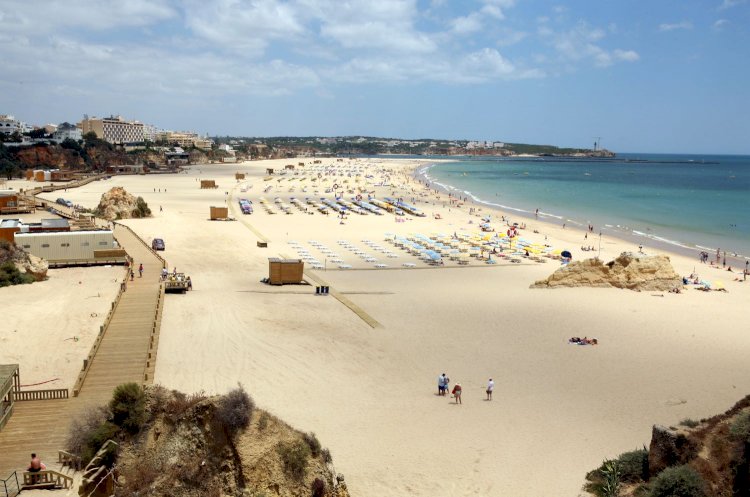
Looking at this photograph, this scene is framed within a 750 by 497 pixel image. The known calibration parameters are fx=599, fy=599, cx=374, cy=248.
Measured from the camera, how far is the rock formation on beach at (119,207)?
132 ft

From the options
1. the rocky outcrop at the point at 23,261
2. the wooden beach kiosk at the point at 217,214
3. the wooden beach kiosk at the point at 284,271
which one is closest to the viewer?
the rocky outcrop at the point at 23,261

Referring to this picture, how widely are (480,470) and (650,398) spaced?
5.89 meters

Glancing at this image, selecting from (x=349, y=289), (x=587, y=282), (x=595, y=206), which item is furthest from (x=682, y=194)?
(x=349, y=289)

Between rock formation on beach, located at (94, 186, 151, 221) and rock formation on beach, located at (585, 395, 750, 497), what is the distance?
3698 cm

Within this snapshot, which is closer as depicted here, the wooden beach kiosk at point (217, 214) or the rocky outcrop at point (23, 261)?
the rocky outcrop at point (23, 261)

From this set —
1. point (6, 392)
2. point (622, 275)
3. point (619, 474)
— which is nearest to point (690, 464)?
point (619, 474)

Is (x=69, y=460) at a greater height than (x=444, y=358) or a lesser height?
greater

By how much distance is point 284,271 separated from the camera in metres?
24.5

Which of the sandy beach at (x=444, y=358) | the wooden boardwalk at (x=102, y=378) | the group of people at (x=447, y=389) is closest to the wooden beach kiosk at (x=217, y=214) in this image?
the sandy beach at (x=444, y=358)

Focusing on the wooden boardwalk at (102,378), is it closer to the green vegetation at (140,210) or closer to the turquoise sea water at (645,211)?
the green vegetation at (140,210)

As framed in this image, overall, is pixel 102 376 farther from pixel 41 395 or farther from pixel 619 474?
pixel 619 474

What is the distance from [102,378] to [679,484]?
1150 centimetres

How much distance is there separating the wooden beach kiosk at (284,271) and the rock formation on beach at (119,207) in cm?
2015

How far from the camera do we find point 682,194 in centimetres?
8012
